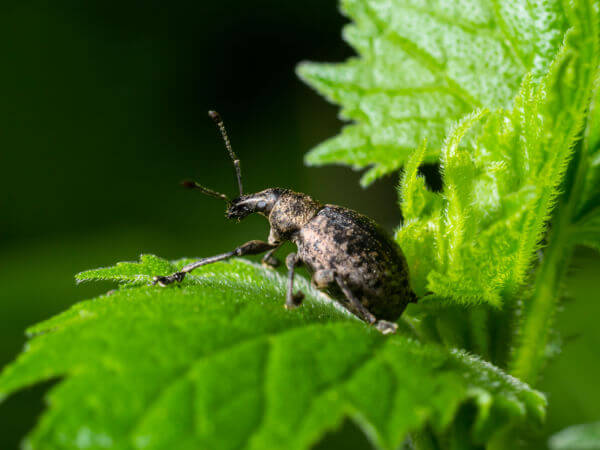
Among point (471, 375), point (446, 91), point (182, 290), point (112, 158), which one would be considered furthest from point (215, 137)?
point (471, 375)

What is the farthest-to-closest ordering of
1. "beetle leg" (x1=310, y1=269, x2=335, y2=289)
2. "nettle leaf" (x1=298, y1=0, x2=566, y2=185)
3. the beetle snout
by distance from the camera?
the beetle snout < "nettle leaf" (x1=298, y1=0, x2=566, y2=185) < "beetle leg" (x1=310, y1=269, x2=335, y2=289)

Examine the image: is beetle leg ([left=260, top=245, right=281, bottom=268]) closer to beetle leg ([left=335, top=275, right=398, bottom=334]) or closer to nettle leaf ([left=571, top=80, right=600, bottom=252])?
beetle leg ([left=335, top=275, right=398, bottom=334])

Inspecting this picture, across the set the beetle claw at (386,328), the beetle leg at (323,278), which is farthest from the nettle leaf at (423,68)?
the beetle claw at (386,328)

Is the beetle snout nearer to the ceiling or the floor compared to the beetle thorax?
nearer to the floor

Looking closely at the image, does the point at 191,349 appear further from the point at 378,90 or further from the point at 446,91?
the point at 378,90

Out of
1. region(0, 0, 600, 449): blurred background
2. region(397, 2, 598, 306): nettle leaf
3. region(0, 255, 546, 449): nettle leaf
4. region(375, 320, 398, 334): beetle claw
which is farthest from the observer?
region(0, 0, 600, 449): blurred background

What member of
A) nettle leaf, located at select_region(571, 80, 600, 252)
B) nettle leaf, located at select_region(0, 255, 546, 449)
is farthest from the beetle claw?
nettle leaf, located at select_region(571, 80, 600, 252)

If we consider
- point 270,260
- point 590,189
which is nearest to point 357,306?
point 270,260
